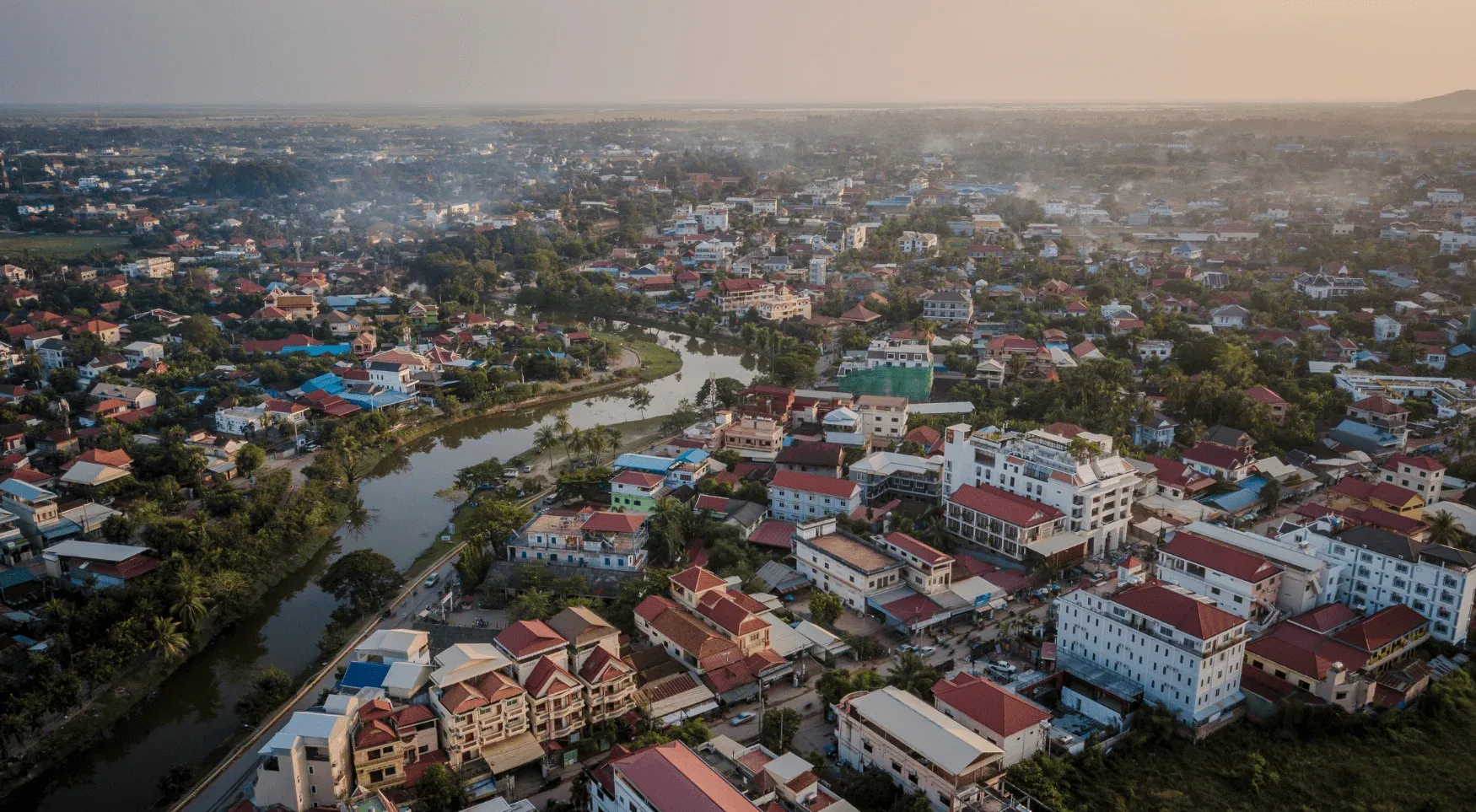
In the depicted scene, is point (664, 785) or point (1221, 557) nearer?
point (664, 785)

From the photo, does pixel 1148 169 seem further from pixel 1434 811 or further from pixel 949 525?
pixel 1434 811

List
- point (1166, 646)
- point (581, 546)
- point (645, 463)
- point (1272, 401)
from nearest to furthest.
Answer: point (1166, 646), point (581, 546), point (645, 463), point (1272, 401)

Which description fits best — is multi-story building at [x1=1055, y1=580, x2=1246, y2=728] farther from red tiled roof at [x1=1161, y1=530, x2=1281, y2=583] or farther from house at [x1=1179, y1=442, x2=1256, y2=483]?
house at [x1=1179, y1=442, x2=1256, y2=483]

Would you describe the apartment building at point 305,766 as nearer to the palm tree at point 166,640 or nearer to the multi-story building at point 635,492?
the palm tree at point 166,640

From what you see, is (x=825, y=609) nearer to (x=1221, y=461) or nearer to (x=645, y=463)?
(x=645, y=463)

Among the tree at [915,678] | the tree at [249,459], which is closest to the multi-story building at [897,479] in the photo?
the tree at [915,678]

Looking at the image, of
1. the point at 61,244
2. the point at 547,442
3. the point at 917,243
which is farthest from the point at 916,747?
the point at 61,244

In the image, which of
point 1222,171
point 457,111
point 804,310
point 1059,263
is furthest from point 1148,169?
point 457,111
